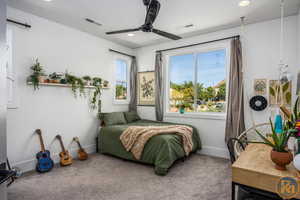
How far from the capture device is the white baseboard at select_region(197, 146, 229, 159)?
353cm

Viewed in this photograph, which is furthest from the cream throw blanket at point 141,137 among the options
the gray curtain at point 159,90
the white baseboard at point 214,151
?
the gray curtain at point 159,90

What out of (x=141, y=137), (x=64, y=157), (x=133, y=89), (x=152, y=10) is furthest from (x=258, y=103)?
(x=64, y=157)

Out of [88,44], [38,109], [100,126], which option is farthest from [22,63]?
[100,126]

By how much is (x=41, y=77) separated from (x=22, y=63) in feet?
1.13

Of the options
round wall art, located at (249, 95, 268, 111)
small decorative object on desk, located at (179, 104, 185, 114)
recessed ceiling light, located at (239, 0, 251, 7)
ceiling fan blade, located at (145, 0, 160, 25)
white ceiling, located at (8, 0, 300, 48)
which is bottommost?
small decorative object on desk, located at (179, 104, 185, 114)

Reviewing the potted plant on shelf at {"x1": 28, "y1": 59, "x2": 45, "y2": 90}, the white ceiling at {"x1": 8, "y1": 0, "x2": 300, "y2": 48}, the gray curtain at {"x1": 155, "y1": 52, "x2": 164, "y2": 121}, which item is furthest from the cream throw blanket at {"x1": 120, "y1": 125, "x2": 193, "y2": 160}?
the white ceiling at {"x1": 8, "y1": 0, "x2": 300, "y2": 48}

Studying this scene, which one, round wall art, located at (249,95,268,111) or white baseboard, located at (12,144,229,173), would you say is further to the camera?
round wall art, located at (249,95,268,111)

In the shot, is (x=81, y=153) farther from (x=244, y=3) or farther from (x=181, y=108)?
(x=244, y=3)

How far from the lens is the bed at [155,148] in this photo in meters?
2.71

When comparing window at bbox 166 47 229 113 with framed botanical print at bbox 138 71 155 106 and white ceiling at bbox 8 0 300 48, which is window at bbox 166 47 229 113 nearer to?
framed botanical print at bbox 138 71 155 106

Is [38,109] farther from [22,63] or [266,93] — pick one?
[266,93]

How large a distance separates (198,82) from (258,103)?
4.50 feet

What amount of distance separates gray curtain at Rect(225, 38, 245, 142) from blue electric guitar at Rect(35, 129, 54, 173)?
3409 mm

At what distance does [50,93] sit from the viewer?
124 inches
